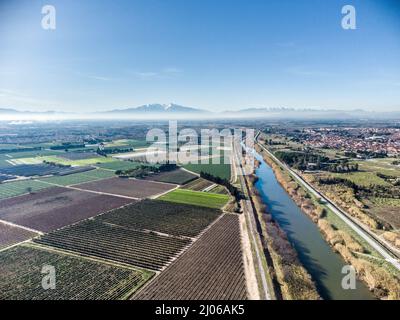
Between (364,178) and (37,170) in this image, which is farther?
(37,170)

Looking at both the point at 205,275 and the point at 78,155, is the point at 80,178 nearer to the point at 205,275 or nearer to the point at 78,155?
the point at 78,155

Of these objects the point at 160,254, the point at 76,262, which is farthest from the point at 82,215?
the point at 160,254

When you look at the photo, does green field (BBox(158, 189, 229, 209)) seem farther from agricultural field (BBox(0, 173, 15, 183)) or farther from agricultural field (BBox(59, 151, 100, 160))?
agricultural field (BBox(59, 151, 100, 160))

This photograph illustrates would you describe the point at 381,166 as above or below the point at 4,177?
above

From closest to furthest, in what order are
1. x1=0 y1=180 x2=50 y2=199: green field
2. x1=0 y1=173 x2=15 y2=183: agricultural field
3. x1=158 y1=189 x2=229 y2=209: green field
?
x1=158 y1=189 x2=229 y2=209: green field < x1=0 y1=180 x2=50 y2=199: green field < x1=0 y1=173 x2=15 y2=183: agricultural field

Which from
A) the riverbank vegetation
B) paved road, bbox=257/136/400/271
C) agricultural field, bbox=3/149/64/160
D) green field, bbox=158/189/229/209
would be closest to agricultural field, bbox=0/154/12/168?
agricultural field, bbox=3/149/64/160

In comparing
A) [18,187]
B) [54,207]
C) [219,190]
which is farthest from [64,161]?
[219,190]
